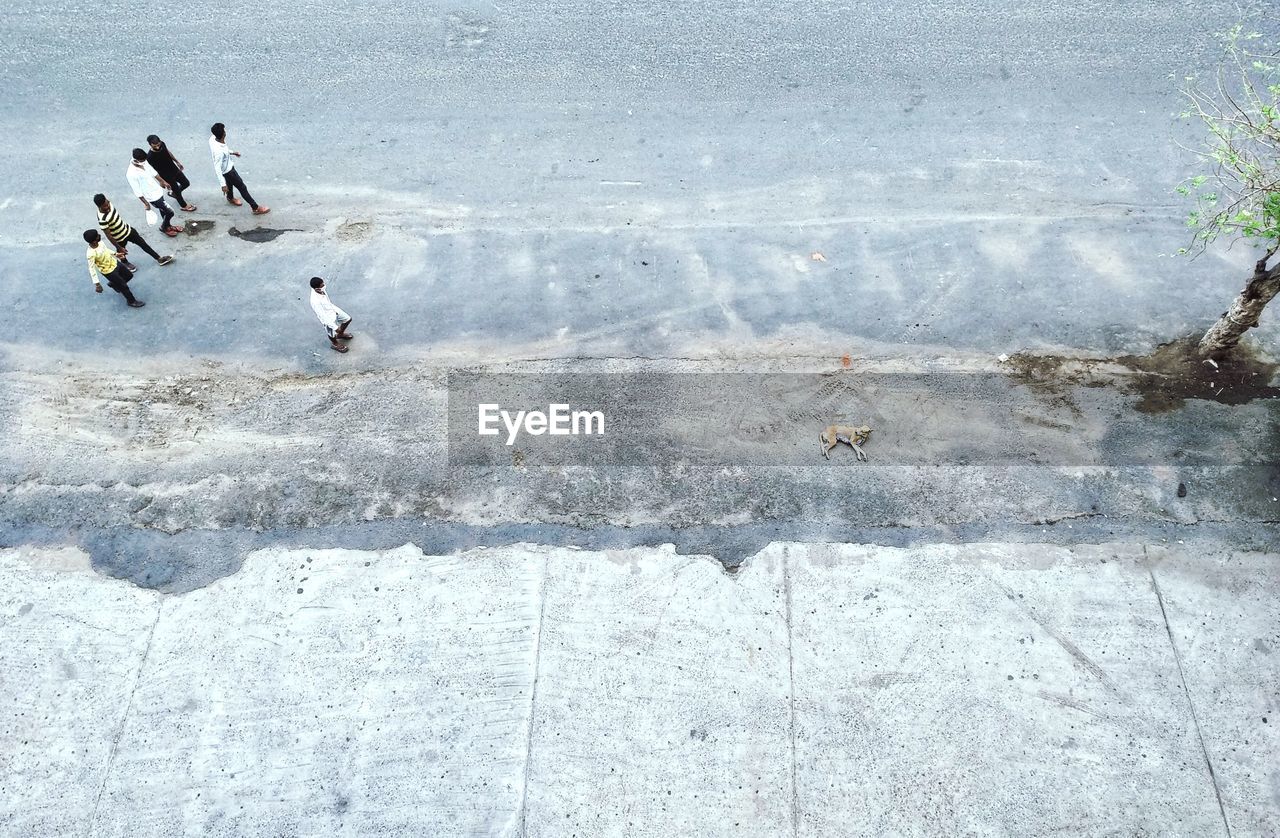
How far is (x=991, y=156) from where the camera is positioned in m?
9.99

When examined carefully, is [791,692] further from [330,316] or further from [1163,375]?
[330,316]

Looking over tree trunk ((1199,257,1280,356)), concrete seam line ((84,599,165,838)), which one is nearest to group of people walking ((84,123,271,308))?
concrete seam line ((84,599,165,838))

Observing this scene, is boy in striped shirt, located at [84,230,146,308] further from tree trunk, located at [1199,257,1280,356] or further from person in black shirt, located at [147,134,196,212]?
tree trunk, located at [1199,257,1280,356]

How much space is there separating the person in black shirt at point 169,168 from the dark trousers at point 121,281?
1338mm

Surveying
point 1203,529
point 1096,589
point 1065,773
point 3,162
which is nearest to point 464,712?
point 1065,773

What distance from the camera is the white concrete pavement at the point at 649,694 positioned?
5.95 m

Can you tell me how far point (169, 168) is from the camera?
373 inches

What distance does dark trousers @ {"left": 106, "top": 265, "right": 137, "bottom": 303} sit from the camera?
8609 mm

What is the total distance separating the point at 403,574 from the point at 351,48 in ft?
27.1

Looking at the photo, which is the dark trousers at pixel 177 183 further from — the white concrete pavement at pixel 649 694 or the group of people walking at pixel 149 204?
the white concrete pavement at pixel 649 694

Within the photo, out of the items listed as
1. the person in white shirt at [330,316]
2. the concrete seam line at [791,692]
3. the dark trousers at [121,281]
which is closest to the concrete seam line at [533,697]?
the concrete seam line at [791,692]

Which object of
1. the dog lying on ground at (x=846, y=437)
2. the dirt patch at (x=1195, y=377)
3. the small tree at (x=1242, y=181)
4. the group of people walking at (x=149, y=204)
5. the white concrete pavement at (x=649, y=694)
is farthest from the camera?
the group of people walking at (x=149, y=204)

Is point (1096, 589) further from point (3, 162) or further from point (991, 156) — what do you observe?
point (3, 162)

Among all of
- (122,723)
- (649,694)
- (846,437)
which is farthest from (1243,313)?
(122,723)
